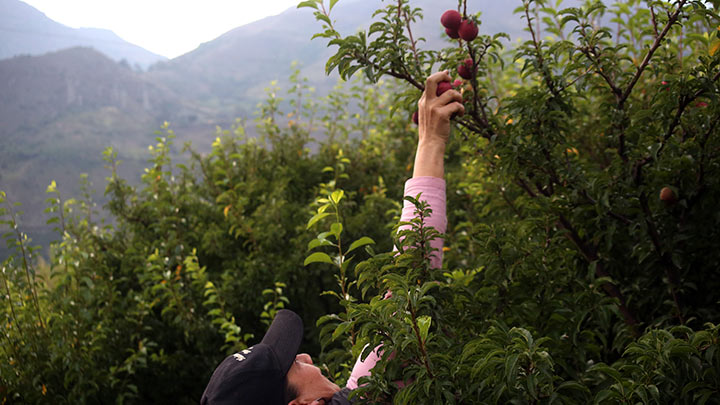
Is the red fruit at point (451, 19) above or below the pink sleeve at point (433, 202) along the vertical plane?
above

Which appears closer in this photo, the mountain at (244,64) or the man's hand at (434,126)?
the man's hand at (434,126)

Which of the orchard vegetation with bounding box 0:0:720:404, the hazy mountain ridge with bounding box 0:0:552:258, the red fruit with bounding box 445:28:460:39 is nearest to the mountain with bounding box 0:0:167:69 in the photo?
the hazy mountain ridge with bounding box 0:0:552:258

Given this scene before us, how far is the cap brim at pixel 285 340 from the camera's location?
4.12ft

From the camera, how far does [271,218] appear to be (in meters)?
3.38

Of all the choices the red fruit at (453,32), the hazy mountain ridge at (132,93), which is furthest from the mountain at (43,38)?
the red fruit at (453,32)

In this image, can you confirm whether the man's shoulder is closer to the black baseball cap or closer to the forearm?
the black baseball cap

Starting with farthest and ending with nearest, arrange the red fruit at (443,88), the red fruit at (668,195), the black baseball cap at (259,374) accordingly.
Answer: the red fruit at (668,195)
the red fruit at (443,88)
the black baseball cap at (259,374)

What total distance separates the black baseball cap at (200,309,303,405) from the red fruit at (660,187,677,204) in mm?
1268

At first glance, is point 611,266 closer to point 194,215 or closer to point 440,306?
point 440,306

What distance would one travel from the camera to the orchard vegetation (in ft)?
3.17

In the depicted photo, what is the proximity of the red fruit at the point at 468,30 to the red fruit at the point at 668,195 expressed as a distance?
2.64ft

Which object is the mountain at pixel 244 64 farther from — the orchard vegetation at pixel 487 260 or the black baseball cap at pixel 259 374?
the black baseball cap at pixel 259 374

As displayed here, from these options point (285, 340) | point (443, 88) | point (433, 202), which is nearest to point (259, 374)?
point (285, 340)

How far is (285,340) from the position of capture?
127 cm
